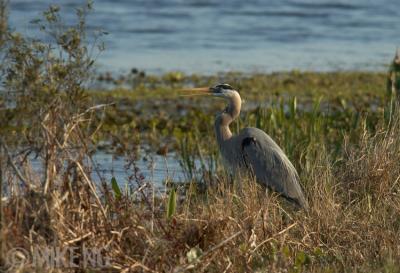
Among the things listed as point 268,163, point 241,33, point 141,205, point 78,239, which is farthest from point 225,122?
point 241,33

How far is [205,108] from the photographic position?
35.6 ft

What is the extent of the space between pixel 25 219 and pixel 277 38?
42.0ft

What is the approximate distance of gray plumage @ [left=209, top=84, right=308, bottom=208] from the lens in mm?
6801

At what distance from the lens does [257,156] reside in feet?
23.1

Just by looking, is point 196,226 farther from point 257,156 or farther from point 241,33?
point 241,33

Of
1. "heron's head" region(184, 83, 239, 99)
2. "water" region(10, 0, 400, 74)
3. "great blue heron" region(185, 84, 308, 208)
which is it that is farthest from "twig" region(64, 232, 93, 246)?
"water" region(10, 0, 400, 74)

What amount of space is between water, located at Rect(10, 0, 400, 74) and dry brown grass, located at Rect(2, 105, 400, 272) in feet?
24.6

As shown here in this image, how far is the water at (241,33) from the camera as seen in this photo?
1406cm

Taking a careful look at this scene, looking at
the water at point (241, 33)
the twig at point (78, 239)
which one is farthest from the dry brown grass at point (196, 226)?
the water at point (241, 33)

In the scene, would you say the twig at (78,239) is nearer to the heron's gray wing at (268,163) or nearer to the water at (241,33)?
the heron's gray wing at (268,163)

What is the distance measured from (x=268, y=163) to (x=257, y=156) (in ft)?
0.36

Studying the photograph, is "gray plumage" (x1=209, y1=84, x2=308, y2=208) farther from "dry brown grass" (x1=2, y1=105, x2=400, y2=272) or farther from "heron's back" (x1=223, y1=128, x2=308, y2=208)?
"dry brown grass" (x1=2, y1=105, x2=400, y2=272)

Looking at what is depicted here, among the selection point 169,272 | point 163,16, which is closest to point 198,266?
point 169,272

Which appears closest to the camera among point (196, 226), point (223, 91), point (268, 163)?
point (196, 226)
